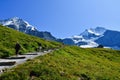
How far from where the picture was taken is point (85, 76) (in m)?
36.2

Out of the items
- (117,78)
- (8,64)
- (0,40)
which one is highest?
(0,40)

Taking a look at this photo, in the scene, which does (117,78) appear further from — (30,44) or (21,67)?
(30,44)

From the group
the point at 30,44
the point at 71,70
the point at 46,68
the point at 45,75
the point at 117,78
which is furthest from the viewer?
the point at 30,44

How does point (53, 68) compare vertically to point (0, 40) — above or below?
below

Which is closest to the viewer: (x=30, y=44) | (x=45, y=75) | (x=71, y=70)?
(x=45, y=75)

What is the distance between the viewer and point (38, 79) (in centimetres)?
3047

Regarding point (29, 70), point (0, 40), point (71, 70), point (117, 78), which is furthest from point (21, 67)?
point (0, 40)

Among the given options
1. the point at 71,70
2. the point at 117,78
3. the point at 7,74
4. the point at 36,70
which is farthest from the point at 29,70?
the point at 117,78

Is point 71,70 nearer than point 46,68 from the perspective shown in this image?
No

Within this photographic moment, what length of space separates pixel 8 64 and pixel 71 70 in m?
7.86

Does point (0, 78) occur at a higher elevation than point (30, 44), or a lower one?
lower

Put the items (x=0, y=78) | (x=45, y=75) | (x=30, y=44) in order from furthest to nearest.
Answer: (x=30, y=44), (x=45, y=75), (x=0, y=78)

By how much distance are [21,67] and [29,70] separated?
5.26 feet

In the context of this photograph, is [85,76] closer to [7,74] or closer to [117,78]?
[117,78]
